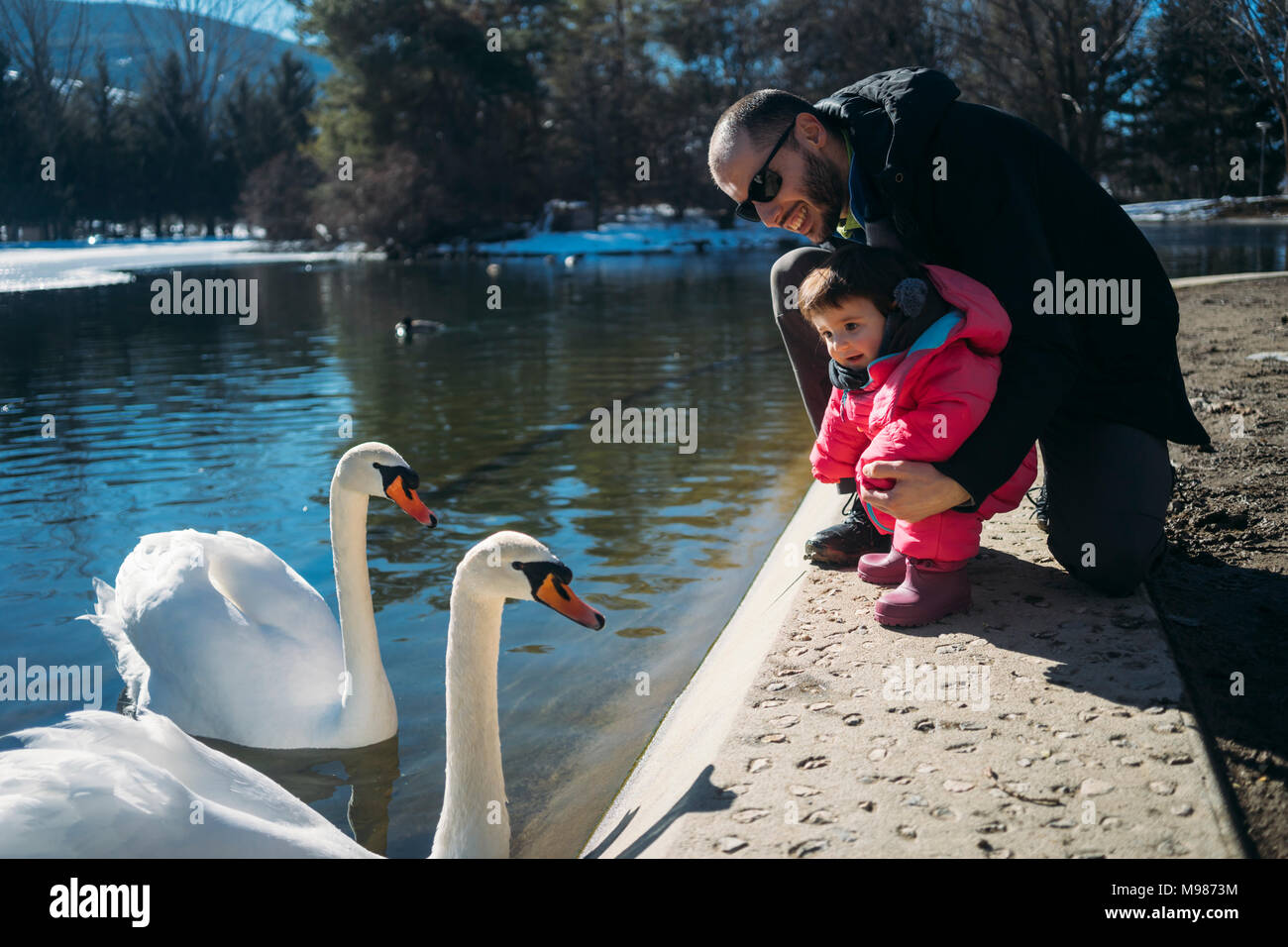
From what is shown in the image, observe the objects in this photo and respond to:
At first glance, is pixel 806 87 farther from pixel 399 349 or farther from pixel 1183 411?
pixel 1183 411

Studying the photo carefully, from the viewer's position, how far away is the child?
301cm

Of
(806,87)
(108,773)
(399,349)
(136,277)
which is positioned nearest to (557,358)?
(399,349)

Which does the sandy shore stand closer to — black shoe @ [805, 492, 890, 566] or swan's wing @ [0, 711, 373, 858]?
black shoe @ [805, 492, 890, 566]

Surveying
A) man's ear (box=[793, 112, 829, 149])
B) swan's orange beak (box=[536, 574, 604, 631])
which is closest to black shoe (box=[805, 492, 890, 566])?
man's ear (box=[793, 112, 829, 149])

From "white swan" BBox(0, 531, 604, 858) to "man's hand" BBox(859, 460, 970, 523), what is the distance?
89 centimetres

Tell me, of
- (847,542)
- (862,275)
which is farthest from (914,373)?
(847,542)

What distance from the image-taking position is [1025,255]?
10.2ft

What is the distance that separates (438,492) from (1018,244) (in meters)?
4.75

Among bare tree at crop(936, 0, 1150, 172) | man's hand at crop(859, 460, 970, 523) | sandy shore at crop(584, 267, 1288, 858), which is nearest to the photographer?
sandy shore at crop(584, 267, 1288, 858)

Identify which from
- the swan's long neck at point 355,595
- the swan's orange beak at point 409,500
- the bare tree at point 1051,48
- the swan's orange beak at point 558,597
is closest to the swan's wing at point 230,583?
the swan's long neck at point 355,595

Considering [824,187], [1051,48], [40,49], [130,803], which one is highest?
[40,49]

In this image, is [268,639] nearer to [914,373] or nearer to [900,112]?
[914,373]

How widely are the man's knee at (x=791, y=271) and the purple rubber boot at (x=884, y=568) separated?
107cm
